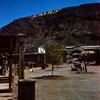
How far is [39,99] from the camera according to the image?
9.21m

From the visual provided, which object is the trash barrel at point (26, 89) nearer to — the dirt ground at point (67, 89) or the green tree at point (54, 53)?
the dirt ground at point (67, 89)

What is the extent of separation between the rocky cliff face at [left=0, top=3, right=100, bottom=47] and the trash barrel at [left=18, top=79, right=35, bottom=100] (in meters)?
103

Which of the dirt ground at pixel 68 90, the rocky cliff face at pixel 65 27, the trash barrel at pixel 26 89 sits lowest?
the dirt ground at pixel 68 90

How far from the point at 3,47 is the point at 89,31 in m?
113

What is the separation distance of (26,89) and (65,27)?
12586 centimetres

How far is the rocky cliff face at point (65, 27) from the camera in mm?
116312

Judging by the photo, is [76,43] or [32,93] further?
[76,43]

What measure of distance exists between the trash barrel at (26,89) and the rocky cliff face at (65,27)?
338 ft

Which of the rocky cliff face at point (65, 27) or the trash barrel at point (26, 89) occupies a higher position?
the rocky cliff face at point (65, 27)

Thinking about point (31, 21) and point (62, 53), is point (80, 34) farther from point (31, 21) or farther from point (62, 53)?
point (62, 53)

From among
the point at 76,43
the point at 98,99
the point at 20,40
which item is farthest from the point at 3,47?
the point at 76,43

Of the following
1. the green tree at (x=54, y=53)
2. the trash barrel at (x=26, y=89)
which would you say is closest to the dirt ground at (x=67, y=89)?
the trash barrel at (x=26, y=89)

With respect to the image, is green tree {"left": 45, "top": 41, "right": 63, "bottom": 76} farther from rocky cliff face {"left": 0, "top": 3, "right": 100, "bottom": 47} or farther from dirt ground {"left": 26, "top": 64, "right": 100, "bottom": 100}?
rocky cliff face {"left": 0, "top": 3, "right": 100, "bottom": 47}

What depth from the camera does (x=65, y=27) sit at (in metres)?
132
